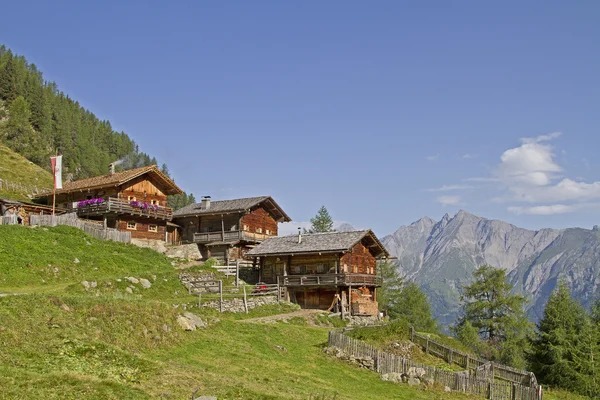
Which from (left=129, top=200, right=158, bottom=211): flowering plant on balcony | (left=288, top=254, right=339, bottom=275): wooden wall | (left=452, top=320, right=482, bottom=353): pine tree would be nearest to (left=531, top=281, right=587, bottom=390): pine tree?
(left=452, top=320, right=482, bottom=353): pine tree

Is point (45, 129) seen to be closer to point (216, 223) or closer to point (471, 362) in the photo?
point (216, 223)

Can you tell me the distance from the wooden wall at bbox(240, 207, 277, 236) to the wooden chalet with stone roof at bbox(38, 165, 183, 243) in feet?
27.9

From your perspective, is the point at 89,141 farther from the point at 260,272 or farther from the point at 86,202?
the point at 260,272

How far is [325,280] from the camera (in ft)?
154

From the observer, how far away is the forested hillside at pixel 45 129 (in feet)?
333

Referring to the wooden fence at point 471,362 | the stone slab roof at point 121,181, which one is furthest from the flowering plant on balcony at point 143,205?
the wooden fence at point 471,362

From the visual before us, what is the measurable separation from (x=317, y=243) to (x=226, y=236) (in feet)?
46.5

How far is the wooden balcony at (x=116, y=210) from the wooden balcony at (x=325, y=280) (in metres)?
17.5

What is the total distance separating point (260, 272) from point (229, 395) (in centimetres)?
3519

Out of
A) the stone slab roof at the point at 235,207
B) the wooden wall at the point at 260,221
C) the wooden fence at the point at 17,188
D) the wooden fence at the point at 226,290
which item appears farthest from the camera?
the wooden fence at the point at 17,188

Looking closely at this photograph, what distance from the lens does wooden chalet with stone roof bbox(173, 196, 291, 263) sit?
58956mm

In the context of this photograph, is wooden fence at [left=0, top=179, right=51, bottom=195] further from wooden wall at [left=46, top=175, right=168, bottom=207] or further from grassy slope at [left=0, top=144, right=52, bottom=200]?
wooden wall at [left=46, top=175, right=168, bottom=207]

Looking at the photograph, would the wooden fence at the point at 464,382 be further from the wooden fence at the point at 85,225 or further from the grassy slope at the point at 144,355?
the wooden fence at the point at 85,225

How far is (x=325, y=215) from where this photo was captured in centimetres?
8619
